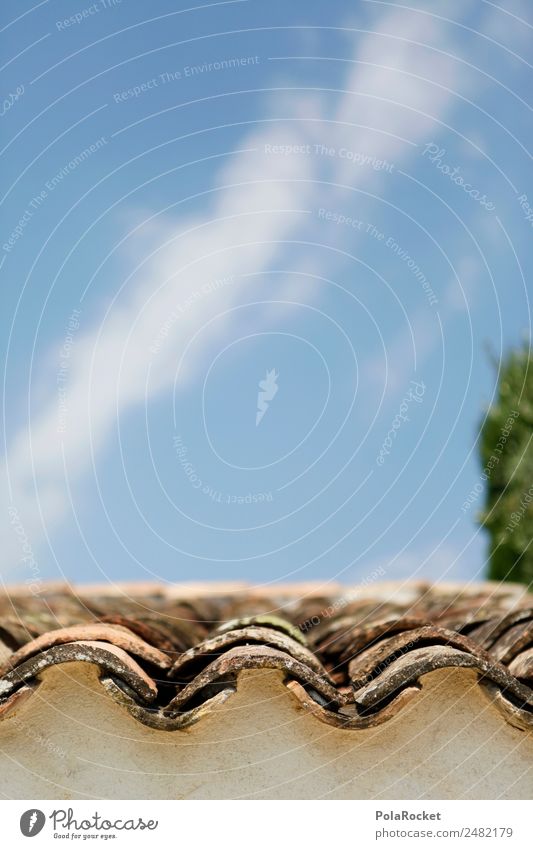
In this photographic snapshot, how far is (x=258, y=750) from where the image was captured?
260 centimetres

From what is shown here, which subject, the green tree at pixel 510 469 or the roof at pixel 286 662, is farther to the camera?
the green tree at pixel 510 469

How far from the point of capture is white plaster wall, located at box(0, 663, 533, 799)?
102 inches

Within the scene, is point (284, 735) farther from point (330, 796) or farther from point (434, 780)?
point (434, 780)

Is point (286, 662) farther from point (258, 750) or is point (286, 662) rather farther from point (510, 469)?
point (510, 469)

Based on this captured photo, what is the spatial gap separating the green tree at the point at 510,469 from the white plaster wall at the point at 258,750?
9006 millimetres

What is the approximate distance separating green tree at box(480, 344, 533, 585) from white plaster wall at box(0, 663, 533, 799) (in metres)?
9.01

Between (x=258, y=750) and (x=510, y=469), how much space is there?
10.4m

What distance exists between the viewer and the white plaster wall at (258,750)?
258cm

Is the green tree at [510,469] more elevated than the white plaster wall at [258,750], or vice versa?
the green tree at [510,469]

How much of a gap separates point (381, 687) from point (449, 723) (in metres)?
0.33
